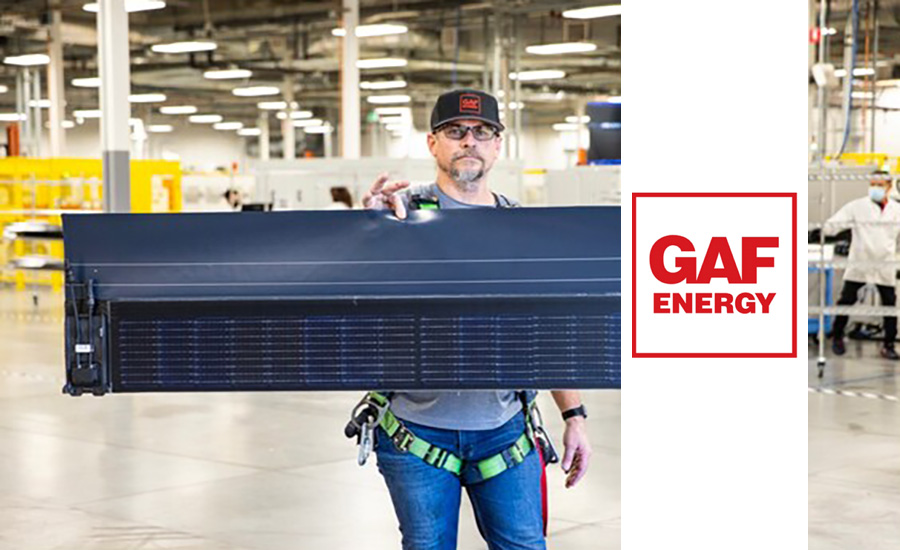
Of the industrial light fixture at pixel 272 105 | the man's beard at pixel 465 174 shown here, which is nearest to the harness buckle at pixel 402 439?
the man's beard at pixel 465 174

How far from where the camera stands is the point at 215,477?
7414 millimetres

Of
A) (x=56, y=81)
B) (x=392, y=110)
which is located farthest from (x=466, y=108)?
(x=392, y=110)

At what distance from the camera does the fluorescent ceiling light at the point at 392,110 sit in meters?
38.8

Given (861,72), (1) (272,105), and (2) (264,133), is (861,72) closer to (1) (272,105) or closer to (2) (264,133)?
(1) (272,105)

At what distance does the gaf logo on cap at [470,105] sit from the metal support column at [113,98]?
998cm

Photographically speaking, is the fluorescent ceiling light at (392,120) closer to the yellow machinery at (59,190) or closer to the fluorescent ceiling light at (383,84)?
the fluorescent ceiling light at (383,84)

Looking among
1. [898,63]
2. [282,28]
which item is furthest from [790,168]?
[282,28]

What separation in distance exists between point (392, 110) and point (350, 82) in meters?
20.7

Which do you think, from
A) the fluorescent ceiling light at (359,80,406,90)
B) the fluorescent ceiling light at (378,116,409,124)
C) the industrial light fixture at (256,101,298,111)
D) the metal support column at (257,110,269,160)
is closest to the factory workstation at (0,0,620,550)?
the fluorescent ceiling light at (359,80,406,90)

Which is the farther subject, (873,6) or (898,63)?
(898,63)

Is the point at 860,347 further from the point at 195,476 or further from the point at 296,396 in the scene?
the point at 195,476

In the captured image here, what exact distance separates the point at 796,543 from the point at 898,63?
865 inches

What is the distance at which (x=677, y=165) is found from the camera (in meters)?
1.73

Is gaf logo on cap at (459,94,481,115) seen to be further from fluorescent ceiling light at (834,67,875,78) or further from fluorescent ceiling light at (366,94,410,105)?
fluorescent ceiling light at (366,94,410,105)
